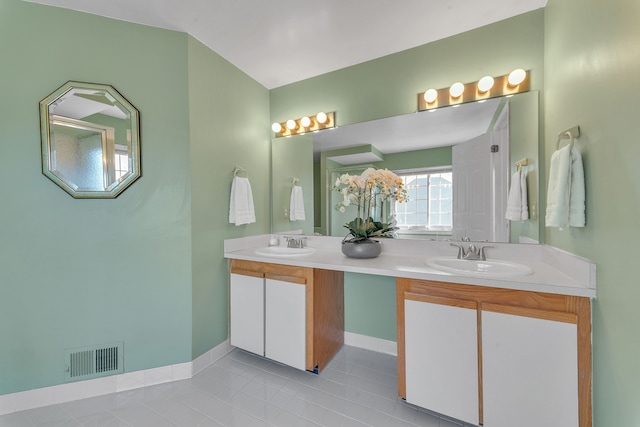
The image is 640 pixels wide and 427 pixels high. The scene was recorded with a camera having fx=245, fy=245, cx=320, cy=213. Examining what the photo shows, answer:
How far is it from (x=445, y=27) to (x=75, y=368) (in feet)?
10.9

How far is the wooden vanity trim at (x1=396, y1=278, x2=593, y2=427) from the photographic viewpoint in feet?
3.36

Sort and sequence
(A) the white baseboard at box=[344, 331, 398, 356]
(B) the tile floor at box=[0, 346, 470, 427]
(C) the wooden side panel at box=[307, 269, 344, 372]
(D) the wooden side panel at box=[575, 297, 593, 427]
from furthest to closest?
(A) the white baseboard at box=[344, 331, 398, 356], (C) the wooden side panel at box=[307, 269, 344, 372], (B) the tile floor at box=[0, 346, 470, 427], (D) the wooden side panel at box=[575, 297, 593, 427]

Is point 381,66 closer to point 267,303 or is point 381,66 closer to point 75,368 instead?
point 267,303

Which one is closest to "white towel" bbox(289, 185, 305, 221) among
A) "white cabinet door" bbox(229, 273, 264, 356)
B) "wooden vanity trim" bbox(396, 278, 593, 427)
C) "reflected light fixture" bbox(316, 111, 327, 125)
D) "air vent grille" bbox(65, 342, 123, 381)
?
"reflected light fixture" bbox(316, 111, 327, 125)

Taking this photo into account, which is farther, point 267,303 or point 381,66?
point 381,66

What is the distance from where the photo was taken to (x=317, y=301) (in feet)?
5.65

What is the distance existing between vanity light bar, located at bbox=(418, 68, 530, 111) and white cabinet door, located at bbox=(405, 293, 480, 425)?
1397 mm

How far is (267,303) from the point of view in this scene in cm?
182

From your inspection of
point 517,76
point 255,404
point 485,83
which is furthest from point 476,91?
point 255,404

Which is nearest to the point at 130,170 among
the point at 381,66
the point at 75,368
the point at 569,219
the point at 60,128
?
the point at 60,128

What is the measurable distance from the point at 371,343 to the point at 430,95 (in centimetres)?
203

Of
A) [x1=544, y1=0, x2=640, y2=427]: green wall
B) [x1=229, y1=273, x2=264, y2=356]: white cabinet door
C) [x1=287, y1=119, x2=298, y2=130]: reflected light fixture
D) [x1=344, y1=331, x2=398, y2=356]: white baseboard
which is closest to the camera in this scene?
[x1=544, y1=0, x2=640, y2=427]: green wall

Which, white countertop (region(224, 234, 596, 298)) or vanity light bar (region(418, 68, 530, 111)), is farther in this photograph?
vanity light bar (region(418, 68, 530, 111))

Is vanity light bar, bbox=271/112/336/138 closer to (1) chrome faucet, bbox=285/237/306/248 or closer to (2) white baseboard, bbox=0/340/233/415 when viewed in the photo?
(1) chrome faucet, bbox=285/237/306/248
